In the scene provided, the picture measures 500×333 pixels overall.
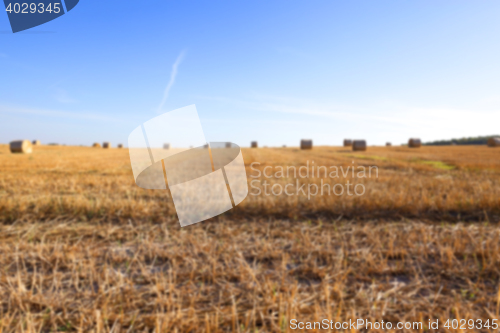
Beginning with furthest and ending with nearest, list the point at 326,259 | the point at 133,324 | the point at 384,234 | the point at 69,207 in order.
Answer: the point at 69,207 → the point at 384,234 → the point at 326,259 → the point at 133,324

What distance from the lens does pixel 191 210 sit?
5113 millimetres

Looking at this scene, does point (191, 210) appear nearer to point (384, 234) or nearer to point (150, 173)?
point (384, 234)

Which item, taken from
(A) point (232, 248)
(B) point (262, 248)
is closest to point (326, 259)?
(B) point (262, 248)

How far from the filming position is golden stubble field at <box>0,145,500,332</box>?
2.25 metres

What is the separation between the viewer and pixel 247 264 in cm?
291

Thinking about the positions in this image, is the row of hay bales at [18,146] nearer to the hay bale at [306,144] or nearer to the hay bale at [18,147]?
the hay bale at [18,147]

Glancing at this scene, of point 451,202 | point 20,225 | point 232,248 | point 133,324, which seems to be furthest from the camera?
point 451,202

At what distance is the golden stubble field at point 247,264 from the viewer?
2.25 meters

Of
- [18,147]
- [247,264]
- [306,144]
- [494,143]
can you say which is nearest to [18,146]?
[18,147]

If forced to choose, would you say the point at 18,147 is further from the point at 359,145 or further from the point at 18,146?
the point at 359,145

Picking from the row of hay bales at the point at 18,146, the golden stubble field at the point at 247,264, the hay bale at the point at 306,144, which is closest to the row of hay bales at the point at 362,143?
the hay bale at the point at 306,144

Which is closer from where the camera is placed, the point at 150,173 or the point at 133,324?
the point at 133,324

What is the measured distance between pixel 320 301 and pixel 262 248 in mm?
1142

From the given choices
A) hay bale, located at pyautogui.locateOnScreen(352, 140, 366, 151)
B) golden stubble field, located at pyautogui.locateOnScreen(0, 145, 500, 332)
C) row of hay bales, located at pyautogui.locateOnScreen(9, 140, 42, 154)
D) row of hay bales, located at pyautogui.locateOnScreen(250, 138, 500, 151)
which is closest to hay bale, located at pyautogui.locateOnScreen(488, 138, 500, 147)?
row of hay bales, located at pyautogui.locateOnScreen(250, 138, 500, 151)
